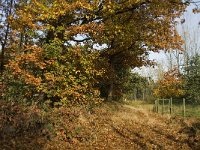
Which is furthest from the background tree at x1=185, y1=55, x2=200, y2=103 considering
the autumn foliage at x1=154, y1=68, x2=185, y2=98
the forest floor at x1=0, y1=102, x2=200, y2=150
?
the forest floor at x1=0, y1=102, x2=200, y2=150

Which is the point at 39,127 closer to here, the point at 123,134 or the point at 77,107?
the point at 77,107

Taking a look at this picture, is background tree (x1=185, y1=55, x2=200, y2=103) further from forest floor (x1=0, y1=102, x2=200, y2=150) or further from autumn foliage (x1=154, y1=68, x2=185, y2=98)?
forest floor (x1=0, y1=102, x2=200, y2=150)

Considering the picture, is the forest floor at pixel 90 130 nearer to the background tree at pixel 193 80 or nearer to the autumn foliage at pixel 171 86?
the background tree at pixel 193 80

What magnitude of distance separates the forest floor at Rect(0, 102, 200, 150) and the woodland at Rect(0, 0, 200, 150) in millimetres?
41

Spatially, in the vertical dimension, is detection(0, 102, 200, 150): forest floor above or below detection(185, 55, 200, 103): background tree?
below

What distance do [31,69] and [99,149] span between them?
20.4 ft

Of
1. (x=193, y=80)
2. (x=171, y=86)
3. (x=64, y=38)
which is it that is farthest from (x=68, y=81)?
(x=193, y=80)

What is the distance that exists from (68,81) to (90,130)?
9.88 feet

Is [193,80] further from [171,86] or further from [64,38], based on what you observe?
[64,38]

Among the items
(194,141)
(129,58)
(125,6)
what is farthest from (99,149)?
(129,58)

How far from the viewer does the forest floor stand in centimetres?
1512

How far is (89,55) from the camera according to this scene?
20.7 metres

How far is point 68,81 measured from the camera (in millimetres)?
19688

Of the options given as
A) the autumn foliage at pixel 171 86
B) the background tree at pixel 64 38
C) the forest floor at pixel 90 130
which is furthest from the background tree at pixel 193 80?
the background tree at pixel 64 38
